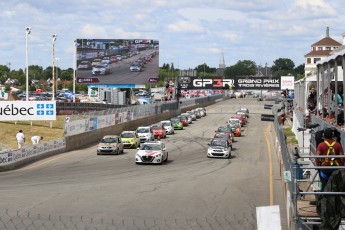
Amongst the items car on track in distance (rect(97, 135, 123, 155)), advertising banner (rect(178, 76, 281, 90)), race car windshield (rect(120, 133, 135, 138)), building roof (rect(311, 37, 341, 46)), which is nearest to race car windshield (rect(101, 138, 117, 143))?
car on track in distance (rect(97, 135, 123, 155))

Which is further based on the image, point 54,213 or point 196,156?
point 196,156

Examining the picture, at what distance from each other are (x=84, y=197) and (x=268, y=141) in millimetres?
32443

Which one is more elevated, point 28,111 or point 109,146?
A: point 28,111

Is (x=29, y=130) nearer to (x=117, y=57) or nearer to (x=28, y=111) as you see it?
(x=28, y=111)

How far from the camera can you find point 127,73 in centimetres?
8194

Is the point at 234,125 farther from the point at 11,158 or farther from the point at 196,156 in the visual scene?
the point at 11,158

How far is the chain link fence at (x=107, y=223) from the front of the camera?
1426cm

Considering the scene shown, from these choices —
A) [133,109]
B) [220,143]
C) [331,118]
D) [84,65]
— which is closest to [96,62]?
[84,65]

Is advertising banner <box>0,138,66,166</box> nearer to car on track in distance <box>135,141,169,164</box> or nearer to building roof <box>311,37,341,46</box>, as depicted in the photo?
car on track in distance <box>135,141,169,164</box>

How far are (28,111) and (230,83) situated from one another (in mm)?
55699

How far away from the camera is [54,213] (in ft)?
53.9


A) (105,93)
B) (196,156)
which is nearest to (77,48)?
(105,93)

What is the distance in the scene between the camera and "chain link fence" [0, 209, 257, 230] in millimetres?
14257

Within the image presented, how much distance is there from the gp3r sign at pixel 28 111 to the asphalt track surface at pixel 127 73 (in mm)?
36034
